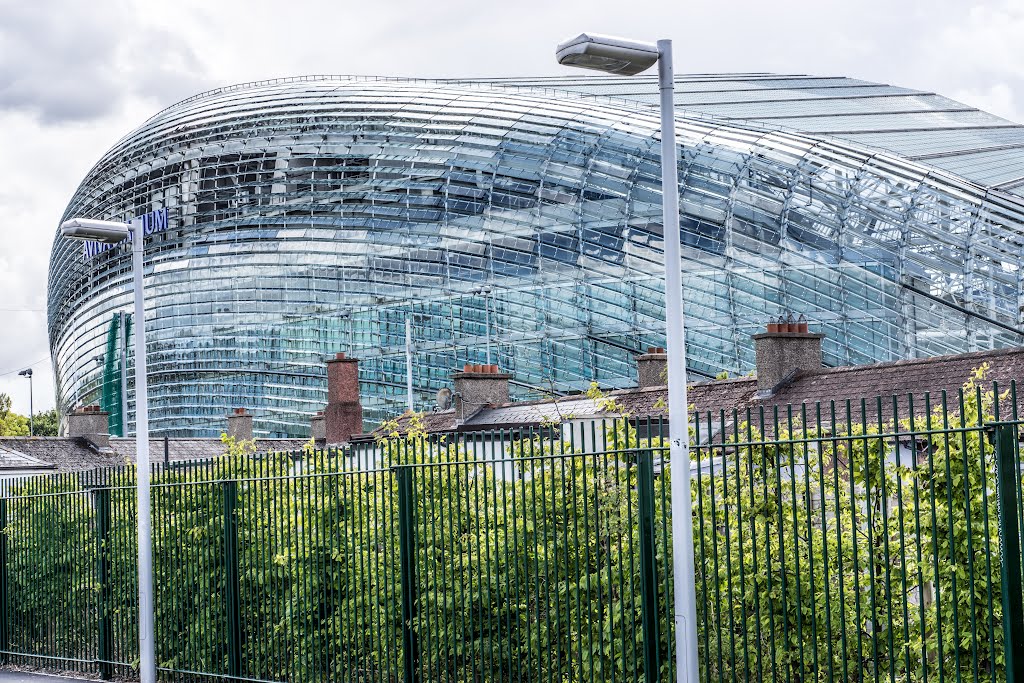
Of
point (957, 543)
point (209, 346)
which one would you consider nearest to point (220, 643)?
point (957, 543)

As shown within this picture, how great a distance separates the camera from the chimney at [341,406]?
35.8 meters

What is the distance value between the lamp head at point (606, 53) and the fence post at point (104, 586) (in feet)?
34.7

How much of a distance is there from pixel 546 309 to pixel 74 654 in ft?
156

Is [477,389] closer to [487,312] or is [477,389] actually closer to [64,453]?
[64,453]

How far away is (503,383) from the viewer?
35.0 meters

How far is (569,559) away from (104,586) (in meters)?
8.33

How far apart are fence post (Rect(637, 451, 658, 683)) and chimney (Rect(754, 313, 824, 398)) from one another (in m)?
14.3

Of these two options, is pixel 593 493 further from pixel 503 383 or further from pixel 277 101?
pixel 277 101

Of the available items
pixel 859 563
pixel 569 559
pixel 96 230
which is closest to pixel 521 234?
pixel 96 230

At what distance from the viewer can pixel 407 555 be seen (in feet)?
39.0

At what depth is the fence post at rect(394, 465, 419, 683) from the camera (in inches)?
467

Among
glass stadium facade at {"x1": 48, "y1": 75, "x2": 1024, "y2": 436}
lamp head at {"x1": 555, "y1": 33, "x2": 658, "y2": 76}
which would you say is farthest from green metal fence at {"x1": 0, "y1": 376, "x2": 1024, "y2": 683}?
glass stadium facade at {"x1": 48, "y1": 75, "x2": 1024, "y2": 436}

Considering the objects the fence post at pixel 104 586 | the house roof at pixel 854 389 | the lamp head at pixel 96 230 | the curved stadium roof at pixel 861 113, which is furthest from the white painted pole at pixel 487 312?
the lamp head at pixel 96 230

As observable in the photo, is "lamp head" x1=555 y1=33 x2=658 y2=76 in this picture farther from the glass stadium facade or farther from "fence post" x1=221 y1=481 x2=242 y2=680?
the glass stadium facade
